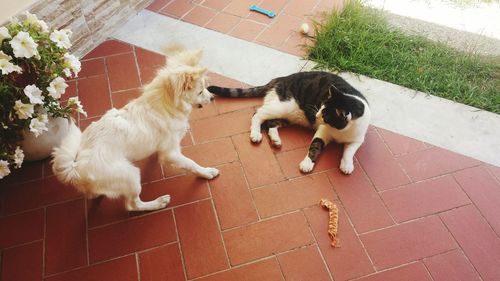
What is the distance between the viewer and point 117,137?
207 cm

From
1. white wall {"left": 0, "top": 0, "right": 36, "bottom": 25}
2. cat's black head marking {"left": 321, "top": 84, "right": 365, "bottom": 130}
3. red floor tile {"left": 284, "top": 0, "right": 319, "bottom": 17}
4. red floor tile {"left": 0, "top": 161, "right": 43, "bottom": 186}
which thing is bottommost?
red floor tile {"left": 0, "top": 161, "right": 43, "bottom": 186}

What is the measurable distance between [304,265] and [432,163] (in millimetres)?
1346

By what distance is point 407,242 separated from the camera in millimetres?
2439

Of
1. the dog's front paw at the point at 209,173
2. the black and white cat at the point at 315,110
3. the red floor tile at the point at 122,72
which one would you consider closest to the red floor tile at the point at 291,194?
the black and white cat at the point at 315,110

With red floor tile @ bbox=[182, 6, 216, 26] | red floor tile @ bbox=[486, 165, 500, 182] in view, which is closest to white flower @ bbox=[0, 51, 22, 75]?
red floor tile @ bbox=[182, 6, 216, 26]

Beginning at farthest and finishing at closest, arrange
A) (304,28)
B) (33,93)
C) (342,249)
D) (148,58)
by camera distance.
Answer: (304,28) < (148,58) < (342,249) < (33,93)

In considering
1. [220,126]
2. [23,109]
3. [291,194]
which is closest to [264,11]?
[220,126]

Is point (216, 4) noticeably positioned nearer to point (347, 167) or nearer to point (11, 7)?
point (11, 7)

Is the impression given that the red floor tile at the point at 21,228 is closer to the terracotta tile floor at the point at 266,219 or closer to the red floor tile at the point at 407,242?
the terracotta tile floor at the point at 266,219

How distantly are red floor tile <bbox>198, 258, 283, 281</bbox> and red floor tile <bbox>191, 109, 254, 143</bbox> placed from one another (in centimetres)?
108

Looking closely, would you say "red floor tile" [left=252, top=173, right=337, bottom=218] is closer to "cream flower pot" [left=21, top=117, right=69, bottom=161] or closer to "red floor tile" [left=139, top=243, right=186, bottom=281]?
"red floor tile" [left=139, top=243, right=186, bottom=281]

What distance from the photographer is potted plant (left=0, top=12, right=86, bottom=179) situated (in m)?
2.08

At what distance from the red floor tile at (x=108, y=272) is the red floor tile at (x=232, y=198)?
2.05 feet

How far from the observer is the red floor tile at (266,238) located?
7.74 feet
